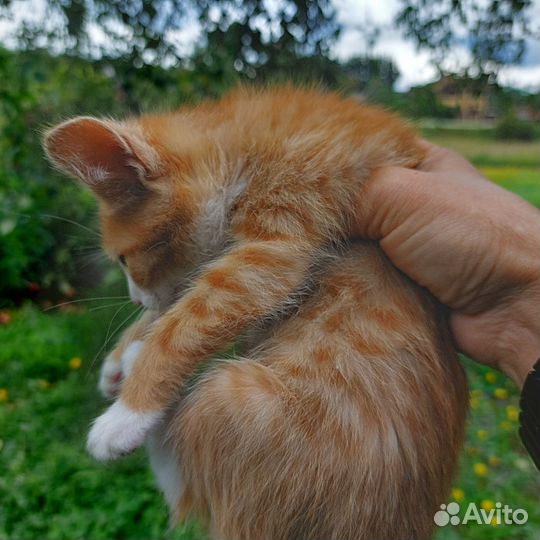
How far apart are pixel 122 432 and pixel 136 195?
36cm

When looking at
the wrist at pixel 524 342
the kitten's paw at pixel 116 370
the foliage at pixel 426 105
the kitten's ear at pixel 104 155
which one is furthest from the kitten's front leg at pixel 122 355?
the foliage at pixel 426 105

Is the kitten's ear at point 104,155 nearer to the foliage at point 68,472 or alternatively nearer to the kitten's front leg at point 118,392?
the kitten's front leg at point 118,392

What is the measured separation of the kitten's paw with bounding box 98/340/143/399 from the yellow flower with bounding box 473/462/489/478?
1.09 metres

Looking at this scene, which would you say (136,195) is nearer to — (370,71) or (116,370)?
(116,370)

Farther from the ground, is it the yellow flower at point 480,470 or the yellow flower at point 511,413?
the yellow flower at point 511,413

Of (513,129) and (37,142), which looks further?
(37,142)

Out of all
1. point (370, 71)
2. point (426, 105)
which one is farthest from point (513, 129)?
point (370, 71)

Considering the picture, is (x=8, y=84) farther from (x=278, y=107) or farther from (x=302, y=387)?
(x=302, y=387)

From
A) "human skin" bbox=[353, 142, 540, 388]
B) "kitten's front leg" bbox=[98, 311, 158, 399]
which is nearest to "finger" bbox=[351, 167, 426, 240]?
"human skin" bbox=[353, 142, 540, 388]

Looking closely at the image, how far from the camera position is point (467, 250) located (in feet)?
2.99

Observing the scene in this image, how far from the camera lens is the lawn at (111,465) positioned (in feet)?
4.77

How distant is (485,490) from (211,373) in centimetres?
107

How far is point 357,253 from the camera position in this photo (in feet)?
3.05

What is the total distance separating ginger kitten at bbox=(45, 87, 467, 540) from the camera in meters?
0.80
